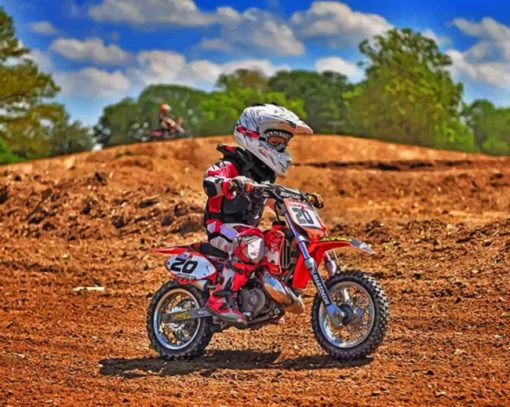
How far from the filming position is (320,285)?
8.36 m

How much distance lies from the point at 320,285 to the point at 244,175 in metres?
1.35

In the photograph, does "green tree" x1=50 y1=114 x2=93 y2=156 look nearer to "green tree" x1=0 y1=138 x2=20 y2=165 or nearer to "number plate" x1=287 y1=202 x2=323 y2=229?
"green tree" x1=0 y1=138 x2=20 y2=165

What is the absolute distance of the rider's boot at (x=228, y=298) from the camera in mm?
8812

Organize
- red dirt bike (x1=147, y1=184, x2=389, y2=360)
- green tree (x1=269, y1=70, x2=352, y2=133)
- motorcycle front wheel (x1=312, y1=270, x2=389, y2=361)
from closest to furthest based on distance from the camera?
1. motorcycle front wheel (x1=312, y1=270, x2=389, y2=361)
2. red dirt bike (x1=147, y1=184, x2=389, y2=360)
3. green tree (x1=269, y1=70, x2=352, y2=133)

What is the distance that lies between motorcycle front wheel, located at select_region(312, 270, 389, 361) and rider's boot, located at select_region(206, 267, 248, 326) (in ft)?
2.38

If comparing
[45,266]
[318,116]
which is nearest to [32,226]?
[45,266]

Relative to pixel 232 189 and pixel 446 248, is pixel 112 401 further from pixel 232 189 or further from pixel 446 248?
pixel 446 248

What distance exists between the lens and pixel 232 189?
336 inches

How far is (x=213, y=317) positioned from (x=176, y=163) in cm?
1821

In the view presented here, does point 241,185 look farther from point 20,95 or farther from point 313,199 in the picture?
point 20,95

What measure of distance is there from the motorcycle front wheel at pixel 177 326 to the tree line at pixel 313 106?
100 ft

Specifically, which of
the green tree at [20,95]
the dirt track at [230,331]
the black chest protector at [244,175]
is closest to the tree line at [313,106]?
the green tree at [20,95]

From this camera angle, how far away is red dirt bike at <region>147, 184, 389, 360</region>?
27.2ft

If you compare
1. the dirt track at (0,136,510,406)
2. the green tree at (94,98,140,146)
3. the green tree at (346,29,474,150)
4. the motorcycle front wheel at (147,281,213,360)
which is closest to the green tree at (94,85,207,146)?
the green tree at (94,98,140,146)
